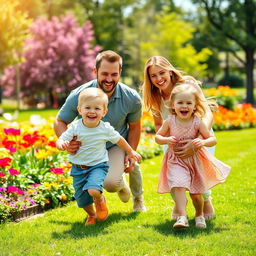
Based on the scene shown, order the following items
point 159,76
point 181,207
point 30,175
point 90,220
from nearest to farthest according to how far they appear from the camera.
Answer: point 181,207 < point 90,220 < point 159,76 < point 30,175

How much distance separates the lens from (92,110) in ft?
13.4

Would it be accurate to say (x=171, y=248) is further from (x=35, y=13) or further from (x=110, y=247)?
(x=35, y=13)

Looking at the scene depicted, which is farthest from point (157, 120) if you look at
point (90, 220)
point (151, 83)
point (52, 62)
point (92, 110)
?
point (52, 62)

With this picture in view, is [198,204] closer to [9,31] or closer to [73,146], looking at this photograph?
[73,146]

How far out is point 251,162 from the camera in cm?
792

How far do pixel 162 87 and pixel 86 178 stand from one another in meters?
1.16

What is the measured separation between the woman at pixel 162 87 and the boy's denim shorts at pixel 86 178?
69 cm

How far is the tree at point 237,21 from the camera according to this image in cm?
2639

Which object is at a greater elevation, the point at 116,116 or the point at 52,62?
the point at 52,62

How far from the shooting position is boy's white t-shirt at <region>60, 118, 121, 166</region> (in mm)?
4215

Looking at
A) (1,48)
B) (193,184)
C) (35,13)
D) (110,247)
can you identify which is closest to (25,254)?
(110,247)

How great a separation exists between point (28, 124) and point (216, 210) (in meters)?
3.71

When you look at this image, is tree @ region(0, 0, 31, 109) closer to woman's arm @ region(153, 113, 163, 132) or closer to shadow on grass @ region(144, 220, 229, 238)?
woman's arm @ region(153, 113, 163, 132)

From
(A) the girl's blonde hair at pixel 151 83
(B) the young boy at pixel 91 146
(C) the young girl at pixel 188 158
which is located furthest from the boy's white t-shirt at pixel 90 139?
(A) the girl's blonde hair at pixel 151 83
